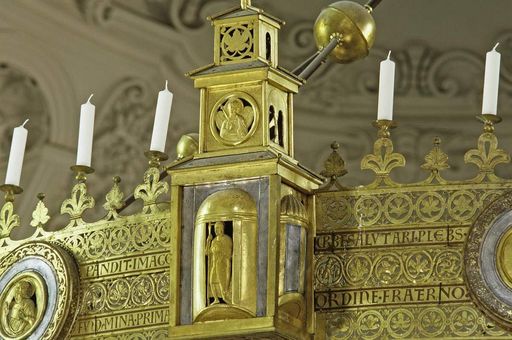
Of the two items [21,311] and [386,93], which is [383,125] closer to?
[386,93]

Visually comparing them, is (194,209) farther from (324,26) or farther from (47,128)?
(47,128)

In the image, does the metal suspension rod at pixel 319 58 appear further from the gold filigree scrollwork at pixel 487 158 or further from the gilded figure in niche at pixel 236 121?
the gold filigree scrollwork at pixel 487 158

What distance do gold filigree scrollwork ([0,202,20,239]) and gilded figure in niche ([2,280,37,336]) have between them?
0.35m

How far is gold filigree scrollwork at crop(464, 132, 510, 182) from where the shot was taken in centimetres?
484

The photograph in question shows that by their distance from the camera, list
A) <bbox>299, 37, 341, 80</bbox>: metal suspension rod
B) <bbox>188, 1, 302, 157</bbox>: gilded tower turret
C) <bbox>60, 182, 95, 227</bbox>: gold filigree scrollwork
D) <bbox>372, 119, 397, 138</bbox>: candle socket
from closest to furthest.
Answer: <bbox>188, 1, 302, 157</bbox>: gilded tower turret < <bbox>372, 119, 397, 138</bbox>: candle socket < <bbox>299, 37, 341, 80</bbox>: metal suspension rod < <bbox>60, 182, 95, 227</bbox>: gold filigree scrollwork

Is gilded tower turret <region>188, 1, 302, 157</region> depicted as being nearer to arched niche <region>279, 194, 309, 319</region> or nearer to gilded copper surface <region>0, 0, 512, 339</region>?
gilded copper surface <region>0, 0, 512, 339</region>

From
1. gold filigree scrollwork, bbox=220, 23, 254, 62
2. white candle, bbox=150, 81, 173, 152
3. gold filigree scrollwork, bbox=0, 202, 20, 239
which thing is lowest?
gold filigree scrollwork, bbox=0, 202, 20, 239

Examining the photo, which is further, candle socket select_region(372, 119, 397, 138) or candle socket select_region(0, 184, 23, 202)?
candle socket select_region(0, 184, 23, 202)

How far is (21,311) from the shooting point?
5250 mm

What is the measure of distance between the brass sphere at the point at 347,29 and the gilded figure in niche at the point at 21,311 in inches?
46.6

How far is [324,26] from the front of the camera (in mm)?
5352

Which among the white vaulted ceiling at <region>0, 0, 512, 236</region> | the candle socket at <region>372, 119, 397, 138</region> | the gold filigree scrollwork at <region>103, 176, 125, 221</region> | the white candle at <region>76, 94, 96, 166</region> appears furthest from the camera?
the white vaulted ceiling at <region>0, 0, 512, 236</region>

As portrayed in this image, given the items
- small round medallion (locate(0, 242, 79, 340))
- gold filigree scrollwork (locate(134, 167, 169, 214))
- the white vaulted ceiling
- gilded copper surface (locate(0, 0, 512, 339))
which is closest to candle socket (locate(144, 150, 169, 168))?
gold filigree scrollwork (locate(134, 167, 169, 214))

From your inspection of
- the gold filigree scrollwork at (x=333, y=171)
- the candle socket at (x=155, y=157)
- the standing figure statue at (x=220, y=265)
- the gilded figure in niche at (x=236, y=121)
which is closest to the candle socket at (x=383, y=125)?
the gold filigree scrollwork at (x=333, y=171)
